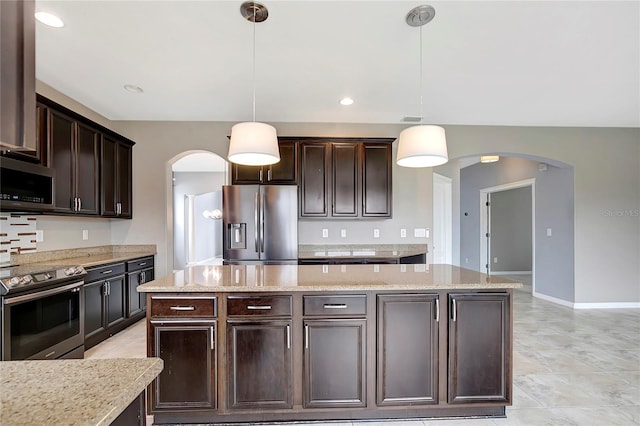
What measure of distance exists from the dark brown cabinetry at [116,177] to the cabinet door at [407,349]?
350cm

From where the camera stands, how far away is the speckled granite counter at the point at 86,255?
3102 millimetres

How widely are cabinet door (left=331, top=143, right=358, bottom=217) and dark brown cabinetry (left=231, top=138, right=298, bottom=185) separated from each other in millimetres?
511

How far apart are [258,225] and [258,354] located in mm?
2130

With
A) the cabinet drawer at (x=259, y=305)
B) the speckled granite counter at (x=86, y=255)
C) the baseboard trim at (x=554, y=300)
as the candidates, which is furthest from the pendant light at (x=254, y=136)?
the baseboard trim at (x=554, y=300)

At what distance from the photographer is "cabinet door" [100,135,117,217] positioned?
372 cm

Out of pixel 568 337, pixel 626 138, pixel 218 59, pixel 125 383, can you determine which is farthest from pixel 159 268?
pixel 626 138

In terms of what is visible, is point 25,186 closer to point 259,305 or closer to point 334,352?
point 259,305

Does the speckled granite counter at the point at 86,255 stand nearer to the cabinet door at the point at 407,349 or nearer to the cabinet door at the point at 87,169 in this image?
the cabinet door at the point at 87,169

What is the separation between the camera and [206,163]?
22.7ft

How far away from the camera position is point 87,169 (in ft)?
11.3

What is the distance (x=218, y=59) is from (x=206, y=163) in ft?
14.4

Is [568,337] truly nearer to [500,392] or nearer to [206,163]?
[500,392]

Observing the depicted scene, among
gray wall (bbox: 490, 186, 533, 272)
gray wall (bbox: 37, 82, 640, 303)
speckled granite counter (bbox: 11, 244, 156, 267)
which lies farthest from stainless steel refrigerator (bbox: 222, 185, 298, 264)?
gray wall (bbox: 490, 186, 533, 272)

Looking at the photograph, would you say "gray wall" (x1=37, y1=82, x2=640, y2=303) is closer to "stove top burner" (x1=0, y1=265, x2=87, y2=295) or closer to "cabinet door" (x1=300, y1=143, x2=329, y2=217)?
"cabinet door" (x1=300, y1=143, x2=329, y2=217)
